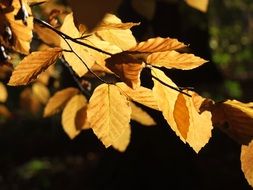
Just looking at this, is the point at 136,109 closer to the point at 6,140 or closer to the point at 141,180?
the point at 141,180

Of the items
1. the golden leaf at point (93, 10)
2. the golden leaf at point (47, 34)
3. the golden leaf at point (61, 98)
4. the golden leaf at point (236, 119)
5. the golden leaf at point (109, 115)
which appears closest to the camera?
the golden leaf at point (93, 10)

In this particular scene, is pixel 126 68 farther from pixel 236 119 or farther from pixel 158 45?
pixel 236 119

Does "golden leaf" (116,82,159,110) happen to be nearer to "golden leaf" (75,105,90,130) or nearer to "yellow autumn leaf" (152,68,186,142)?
"yellow autumn leaf" (152,68,186,142)

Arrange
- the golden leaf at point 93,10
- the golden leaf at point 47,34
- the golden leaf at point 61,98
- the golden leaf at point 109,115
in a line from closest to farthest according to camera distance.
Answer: the golden leaf at point 93,10 < the golden leaf at point 109,115 < the golden leaf at point 47,34 < the golden leaf at point 61,98

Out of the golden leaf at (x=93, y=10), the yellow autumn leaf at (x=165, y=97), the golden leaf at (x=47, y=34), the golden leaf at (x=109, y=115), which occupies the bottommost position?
the golden leaf at (x=47, y=34)

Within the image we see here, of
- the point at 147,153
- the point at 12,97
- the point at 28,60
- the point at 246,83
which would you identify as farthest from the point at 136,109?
the point at 12,97

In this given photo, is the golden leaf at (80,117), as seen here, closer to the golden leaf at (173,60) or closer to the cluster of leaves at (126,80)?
the cluster of leaves at (126,80)

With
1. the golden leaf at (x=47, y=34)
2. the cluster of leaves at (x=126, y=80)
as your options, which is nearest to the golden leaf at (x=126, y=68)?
the cluster of leaves at (x=126, y=80)

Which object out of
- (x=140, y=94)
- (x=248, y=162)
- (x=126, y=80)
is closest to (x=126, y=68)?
(x=126, y=80)

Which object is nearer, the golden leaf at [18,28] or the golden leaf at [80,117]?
the golden leaf at [18,28]
